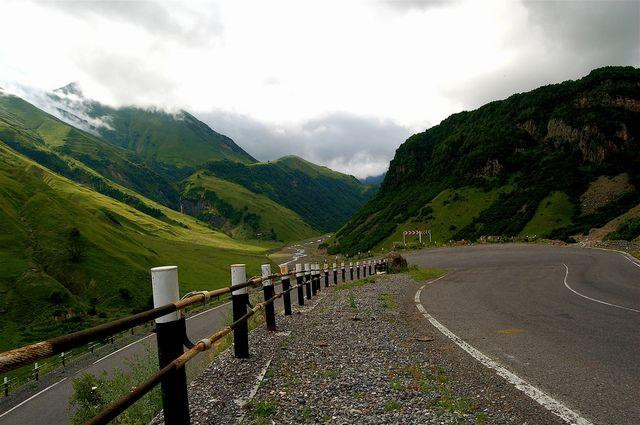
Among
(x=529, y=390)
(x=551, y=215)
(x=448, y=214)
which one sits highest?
(x=448, y=214)

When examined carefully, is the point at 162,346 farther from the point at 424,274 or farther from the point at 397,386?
the point at 424,274

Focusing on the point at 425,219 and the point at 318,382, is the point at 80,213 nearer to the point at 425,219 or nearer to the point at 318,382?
the point at 318,382

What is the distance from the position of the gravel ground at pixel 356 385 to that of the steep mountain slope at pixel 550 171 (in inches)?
4717

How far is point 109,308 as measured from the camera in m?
70.1

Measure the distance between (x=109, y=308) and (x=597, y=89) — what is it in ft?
647

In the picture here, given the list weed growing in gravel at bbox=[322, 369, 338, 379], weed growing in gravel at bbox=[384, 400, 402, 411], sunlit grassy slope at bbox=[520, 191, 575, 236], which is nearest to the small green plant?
weed growing in gravel at bbox=[384, 400, 402, 411]

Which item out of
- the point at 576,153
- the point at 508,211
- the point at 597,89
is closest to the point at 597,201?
the point at 508,211

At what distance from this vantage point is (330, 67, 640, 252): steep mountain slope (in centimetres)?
13175

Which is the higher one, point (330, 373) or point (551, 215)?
point (551, 215)

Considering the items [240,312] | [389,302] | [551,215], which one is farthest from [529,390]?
[551,215]

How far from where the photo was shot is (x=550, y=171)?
156 meters

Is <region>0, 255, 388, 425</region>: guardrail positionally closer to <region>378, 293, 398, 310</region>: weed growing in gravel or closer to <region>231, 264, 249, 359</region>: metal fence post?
<region>231, 264, 249, 359</region>: metal fence post

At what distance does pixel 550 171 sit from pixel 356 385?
17328 cm

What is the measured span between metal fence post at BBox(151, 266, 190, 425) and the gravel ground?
44.2 inches
